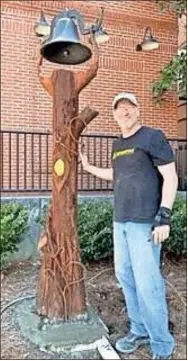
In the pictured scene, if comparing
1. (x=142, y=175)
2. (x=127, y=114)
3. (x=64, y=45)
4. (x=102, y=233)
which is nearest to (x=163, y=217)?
(x=142, y=175)

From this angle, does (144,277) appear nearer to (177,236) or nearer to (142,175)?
(142,175)

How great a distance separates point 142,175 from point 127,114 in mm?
377

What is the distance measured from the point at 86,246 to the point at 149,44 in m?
3.85

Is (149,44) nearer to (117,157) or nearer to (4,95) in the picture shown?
(4,95)

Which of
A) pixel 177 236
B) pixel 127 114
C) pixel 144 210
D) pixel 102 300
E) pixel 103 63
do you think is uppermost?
pixel 103 63

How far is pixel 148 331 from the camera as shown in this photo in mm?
2990

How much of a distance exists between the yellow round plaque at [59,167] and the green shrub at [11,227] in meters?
1.77

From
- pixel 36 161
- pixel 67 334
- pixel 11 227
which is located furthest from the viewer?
pixel 36 161

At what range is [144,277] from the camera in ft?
9.43

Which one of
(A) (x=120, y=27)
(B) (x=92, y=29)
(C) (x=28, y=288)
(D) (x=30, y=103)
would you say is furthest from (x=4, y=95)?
(B) (x=92, y=29)

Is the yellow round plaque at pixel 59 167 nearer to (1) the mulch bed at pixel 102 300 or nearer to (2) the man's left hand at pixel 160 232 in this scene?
(2) the man's left hand at pixel 160 232

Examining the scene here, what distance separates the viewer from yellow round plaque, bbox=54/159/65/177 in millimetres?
3393

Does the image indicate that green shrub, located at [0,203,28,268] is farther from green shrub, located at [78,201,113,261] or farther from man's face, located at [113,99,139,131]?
man's face, located at [113,99,139,131]

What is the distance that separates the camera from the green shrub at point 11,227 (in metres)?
4.98
